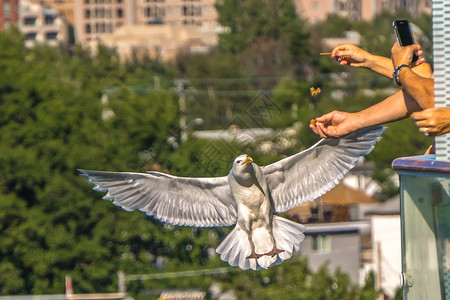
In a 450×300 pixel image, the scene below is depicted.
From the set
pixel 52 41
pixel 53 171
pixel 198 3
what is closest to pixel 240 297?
pixel 53 171

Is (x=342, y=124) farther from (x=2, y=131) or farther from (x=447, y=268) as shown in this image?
(x=2, y=131)

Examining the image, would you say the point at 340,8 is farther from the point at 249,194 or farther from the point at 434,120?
the point at 434,120

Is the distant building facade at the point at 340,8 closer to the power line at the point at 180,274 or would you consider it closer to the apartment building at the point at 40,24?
the apartment building at the point at 40,24

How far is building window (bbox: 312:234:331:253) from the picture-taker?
29.3 m

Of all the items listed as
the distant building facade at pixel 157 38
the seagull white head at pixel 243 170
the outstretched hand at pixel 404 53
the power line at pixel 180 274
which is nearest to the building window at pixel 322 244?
the power line at pixel 180 274

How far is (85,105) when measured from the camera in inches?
1453

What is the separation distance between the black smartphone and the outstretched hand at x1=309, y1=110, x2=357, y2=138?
2.08ft

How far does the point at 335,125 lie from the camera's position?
A: 6.45m

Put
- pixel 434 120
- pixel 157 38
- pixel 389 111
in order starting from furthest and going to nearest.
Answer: pixel 157 38 → pixel 389 111 → pixel 434 120

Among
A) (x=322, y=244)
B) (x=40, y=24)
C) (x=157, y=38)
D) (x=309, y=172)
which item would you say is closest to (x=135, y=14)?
(x=40, y=24)

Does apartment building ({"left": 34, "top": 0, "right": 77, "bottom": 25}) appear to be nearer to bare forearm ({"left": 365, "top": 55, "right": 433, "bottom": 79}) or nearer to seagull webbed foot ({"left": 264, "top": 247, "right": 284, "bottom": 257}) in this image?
seagull webbed foot ({"left": 264, "top": 247, "right": 284, "bottom": 257})

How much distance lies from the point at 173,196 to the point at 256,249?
0.84 meters

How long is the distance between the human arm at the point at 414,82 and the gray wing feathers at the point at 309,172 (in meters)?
1.30

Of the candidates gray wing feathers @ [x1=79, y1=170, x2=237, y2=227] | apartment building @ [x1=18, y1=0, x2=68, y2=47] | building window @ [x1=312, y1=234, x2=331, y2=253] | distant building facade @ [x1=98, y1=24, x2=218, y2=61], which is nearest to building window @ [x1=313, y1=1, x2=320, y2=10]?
distant building facade @ [x1=98, y1=24, x2=218, y2=61]
